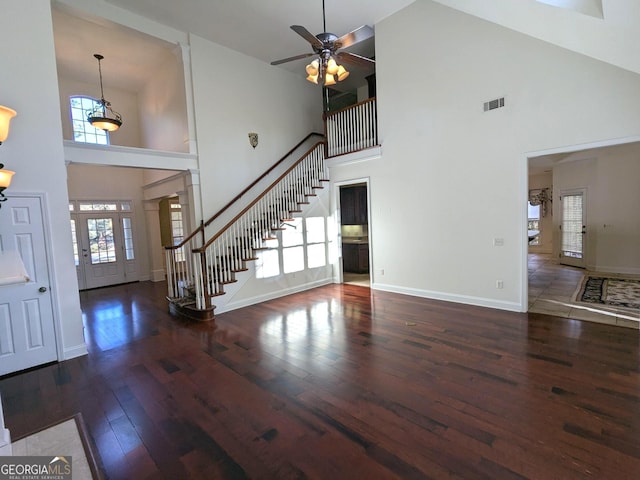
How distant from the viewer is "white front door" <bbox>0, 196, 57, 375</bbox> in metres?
3.34

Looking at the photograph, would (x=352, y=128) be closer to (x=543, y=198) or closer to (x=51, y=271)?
(x=51, y=271)

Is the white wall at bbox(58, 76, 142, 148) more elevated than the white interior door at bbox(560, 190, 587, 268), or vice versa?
the white wall at bbox(58, 76, 142, 148)

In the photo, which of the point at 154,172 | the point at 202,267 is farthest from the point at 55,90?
the point at 154,172

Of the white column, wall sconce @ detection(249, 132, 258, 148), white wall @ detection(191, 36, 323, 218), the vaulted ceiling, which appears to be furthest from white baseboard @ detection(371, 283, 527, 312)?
the white column

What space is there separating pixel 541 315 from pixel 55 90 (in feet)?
22.9

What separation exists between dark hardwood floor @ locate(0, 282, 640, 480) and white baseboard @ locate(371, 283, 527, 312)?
0.92 feet

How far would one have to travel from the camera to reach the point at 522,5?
12.2ft

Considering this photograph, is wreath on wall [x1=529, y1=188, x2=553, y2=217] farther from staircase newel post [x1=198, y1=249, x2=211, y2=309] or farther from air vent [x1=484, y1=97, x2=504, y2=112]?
staircase newel post [x1=198, y1=249, x2=211, y2=309]

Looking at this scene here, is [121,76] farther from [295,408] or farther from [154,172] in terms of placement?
[295,408]

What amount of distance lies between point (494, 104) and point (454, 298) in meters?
3.11

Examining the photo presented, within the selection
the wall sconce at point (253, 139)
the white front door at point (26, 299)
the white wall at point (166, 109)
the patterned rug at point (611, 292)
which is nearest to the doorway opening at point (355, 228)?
the wall sconce at point (253, 139)

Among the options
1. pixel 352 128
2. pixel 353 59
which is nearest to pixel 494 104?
pixel 353 59

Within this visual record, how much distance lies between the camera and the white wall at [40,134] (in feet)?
11.0

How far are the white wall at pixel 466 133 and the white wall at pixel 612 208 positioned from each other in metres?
4.30
